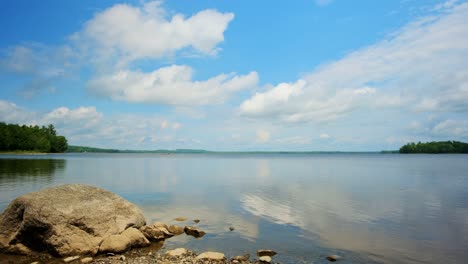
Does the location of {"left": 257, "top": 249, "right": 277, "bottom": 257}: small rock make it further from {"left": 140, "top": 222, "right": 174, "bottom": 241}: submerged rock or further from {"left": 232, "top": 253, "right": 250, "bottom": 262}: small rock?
{"left": 140, "top": 222, "right": 174, "bottom": 241}: submerged rock

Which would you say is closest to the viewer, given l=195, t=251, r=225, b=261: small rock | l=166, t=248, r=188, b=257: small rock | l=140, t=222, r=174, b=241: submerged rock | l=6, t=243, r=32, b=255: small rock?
l=195, t=251, r=225, b=261: small rock

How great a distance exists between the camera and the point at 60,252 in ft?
49.6

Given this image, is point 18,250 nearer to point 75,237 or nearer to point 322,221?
point 75,237

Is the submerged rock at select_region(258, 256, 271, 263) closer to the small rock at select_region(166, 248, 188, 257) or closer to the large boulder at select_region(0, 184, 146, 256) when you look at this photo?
the small rock at select_region(166, 248, 188, 257)

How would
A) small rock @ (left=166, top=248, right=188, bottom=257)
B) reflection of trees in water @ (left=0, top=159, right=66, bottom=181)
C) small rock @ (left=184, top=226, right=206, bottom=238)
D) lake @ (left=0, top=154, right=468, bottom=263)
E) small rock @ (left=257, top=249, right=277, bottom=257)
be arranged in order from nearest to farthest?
small rock @ (left=166, top=248, right=188, bottom=257) → small rock @ (left=257, top=249, right=277, bottom=257) → lake @ (left=0, top=154, right=468, bottom=263) → small rock @ (left=184, top=226, right=206, bottom=238) → reflection of trees in water @ (left=0, top=159, right=66, bottom=181)

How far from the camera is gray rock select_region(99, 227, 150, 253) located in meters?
15.6

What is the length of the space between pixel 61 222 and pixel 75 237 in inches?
40.1

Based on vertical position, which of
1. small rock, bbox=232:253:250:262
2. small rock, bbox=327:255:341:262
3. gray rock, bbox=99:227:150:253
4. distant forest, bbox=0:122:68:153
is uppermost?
distant forest, bbox=0:122:68:153

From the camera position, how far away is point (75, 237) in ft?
51.1

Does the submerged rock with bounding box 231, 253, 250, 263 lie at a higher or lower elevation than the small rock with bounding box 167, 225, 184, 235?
lower

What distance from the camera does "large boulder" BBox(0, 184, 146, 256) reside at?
50.3ft

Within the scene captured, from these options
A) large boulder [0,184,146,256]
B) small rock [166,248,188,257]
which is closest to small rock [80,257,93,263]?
large boulder [0,184,146,256]

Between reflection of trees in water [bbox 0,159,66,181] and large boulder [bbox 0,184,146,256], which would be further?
reflection of trees in water [bbox 0,159,66,181]

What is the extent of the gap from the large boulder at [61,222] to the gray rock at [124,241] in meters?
0.45
